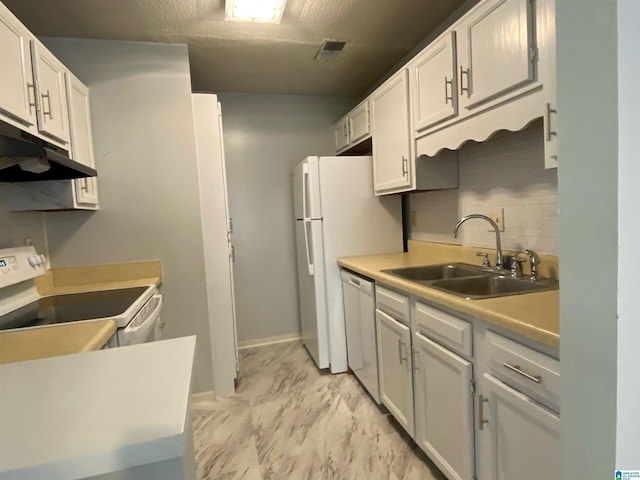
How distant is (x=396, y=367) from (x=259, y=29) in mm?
2168

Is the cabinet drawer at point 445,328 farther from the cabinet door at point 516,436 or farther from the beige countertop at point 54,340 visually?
the beige countertop at point 54,340

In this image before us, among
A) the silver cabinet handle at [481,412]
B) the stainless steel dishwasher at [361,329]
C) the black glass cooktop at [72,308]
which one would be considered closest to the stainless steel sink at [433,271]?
the stainless steel dishwasher at [361,329]

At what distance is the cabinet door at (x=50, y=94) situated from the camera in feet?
5.47

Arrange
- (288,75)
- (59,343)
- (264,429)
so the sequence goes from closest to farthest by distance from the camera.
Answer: (59,343) < (264,429) < (288,75)

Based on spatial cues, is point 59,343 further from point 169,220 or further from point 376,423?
point 376,423

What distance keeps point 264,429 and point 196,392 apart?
622 mm

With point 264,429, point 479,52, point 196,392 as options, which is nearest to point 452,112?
point 479,52

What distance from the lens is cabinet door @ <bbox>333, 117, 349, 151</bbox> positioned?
3224 millimetres

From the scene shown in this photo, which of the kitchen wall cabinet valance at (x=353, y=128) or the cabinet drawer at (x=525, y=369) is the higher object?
the kitchen wall cabinet valance at (x=353, y=128)

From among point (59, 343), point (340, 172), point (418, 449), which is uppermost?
point (340, 172)

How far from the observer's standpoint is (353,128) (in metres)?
3.07

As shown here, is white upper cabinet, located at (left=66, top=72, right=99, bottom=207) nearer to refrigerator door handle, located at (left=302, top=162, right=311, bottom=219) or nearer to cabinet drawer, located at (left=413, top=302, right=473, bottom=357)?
refrigerator door handle, located at (left=302, top=162, right=311, bottom=219)

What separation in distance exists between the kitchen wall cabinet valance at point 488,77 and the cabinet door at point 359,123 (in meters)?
0.70

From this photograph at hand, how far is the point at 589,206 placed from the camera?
61 cm
